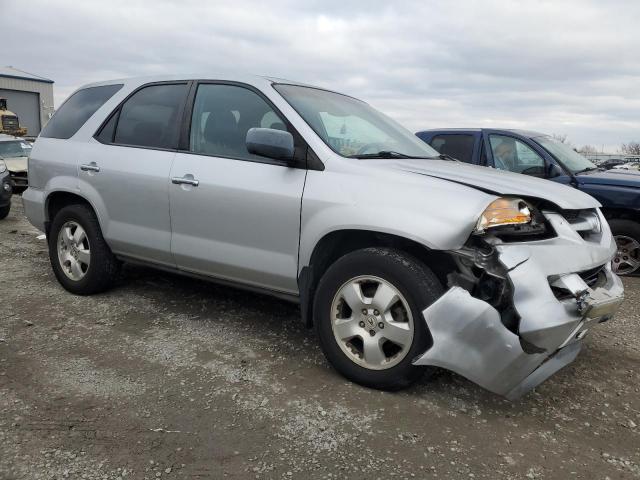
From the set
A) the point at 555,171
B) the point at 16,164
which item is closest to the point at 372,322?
the point at 555,171

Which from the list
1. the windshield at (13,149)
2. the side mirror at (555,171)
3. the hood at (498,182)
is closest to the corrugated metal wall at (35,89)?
the windshield at (13,149)

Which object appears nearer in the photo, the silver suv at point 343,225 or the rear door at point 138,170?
the silver suv at point 343,225

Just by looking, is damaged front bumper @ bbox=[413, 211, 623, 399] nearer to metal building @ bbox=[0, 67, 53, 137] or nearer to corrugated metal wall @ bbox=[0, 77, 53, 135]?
metal building @ bbox=[0, 67, 53, 137]

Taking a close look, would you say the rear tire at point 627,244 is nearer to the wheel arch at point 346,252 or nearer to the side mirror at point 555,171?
the side mirror at point 555,171

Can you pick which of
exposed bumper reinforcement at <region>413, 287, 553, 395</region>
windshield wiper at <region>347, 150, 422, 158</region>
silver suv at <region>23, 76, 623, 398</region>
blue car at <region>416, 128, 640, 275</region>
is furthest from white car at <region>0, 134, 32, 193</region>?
exposed bumper reinforcement at <region>413, 287, 553, 395</region>

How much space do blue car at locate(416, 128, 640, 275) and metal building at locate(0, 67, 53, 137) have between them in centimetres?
3823

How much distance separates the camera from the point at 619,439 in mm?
2645

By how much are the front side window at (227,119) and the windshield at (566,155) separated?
418cm

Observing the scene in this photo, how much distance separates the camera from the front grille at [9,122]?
24.7 meters

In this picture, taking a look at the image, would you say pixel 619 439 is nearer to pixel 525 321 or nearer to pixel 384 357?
pixel 525 321

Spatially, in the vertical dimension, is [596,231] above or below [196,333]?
above

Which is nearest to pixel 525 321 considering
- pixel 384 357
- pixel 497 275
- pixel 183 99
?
pixel 497 275

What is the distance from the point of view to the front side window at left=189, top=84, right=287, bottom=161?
3529mm

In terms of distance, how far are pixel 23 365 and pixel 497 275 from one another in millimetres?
2761
